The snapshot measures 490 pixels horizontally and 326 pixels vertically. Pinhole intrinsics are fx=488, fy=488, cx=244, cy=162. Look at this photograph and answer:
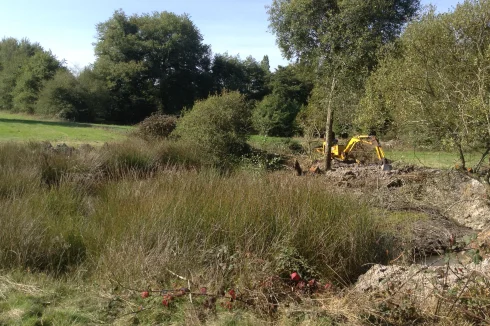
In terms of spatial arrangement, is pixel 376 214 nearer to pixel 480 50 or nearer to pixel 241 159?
pixel 480 50

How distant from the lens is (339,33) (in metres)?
16.9

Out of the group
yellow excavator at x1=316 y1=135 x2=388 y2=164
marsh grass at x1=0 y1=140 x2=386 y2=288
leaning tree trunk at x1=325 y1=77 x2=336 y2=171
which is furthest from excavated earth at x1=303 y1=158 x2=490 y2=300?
yellow excavator at x1=316 y1=135 x2=388 y2=164

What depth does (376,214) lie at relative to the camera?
739cm

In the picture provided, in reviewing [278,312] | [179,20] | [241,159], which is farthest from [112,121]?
[278,312]

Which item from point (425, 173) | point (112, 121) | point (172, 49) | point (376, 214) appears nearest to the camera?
point (376, 214)

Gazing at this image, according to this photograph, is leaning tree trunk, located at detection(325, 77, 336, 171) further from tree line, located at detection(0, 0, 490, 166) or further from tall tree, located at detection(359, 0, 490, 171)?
tall tree, located at detection(359, 0, 490, 171)

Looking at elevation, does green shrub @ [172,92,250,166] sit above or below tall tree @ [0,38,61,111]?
below

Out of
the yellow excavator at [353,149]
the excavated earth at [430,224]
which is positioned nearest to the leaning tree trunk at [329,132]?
the excavated earth at [430,224]

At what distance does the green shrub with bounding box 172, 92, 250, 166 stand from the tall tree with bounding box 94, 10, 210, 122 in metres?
33.0

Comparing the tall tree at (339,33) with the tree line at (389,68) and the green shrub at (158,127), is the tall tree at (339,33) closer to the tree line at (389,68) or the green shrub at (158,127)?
the tree line at (389,68)

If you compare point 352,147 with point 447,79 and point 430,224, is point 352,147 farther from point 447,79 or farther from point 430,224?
point 430,224

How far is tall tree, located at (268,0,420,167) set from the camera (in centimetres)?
1645

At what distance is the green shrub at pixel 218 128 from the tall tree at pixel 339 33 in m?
2.99

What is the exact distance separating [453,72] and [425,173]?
18.9ft
